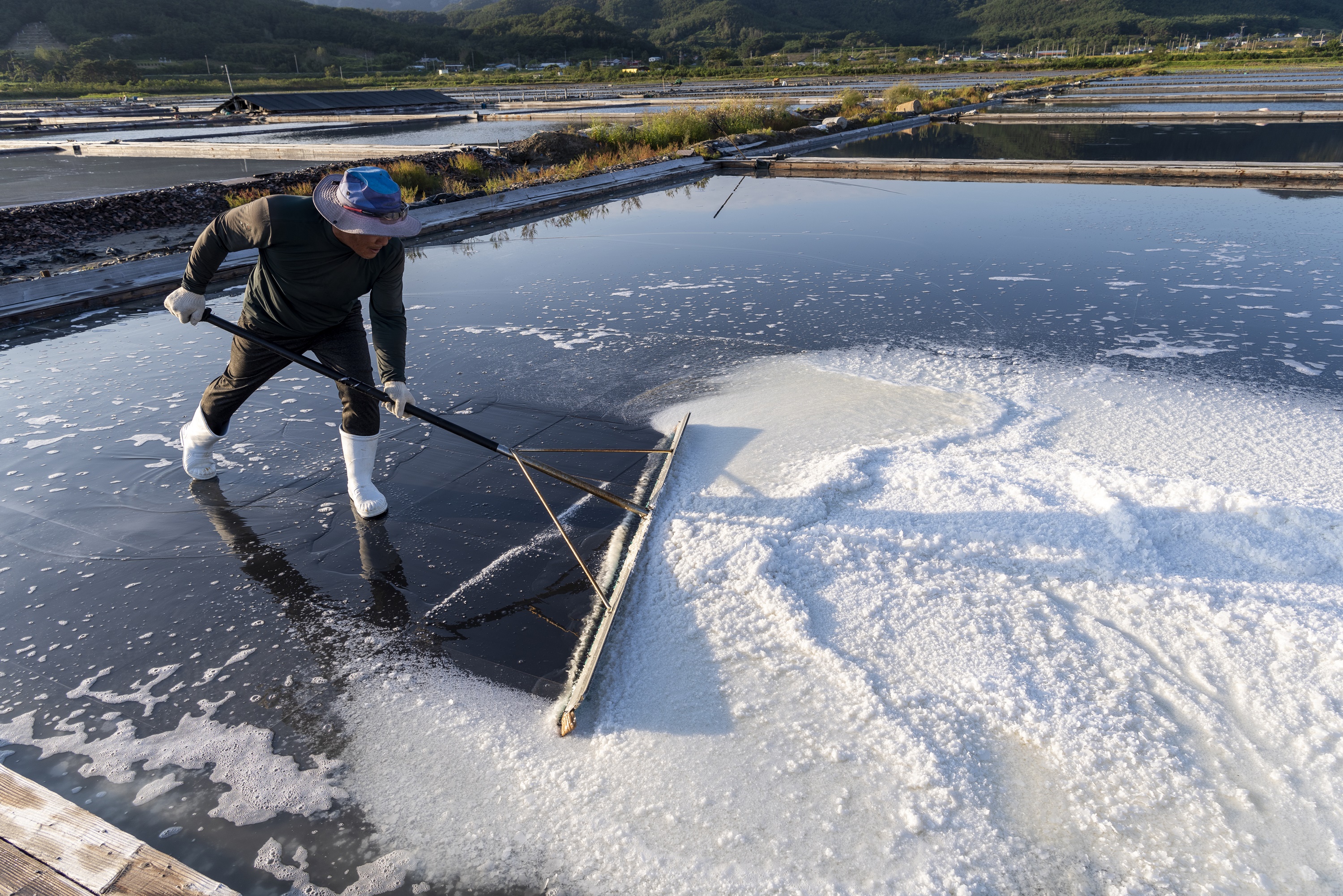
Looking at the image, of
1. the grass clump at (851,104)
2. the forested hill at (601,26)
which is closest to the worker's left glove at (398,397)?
the grass clump at (851,104)

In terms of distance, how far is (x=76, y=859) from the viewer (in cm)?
163

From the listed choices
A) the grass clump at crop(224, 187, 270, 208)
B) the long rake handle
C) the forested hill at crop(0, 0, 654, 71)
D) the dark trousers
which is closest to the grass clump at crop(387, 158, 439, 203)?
the grass clump at crop(224, 187, 270, 208)

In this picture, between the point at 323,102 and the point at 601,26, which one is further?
the point at 601,26

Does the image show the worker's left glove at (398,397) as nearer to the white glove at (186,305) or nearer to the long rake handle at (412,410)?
the long rake handle at (412,410)

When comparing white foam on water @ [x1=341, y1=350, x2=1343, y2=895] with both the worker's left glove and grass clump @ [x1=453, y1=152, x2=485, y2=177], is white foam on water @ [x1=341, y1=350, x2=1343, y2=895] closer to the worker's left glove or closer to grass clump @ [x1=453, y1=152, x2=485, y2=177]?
the worker's left glove

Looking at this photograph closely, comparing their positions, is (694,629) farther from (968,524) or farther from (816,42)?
(816,42)

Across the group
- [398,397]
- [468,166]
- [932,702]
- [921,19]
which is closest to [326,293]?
[398,397]

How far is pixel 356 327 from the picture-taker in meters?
3.10

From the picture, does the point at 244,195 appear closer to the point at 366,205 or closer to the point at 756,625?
the point at 366,205

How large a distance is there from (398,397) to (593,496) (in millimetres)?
918

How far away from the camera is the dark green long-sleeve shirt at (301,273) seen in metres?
2.71

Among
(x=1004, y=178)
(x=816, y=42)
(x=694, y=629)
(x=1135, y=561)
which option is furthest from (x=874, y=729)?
(x=816, y=42)

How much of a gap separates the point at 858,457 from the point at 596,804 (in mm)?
1983

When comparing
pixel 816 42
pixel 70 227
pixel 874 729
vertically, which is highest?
pixel 816 42
